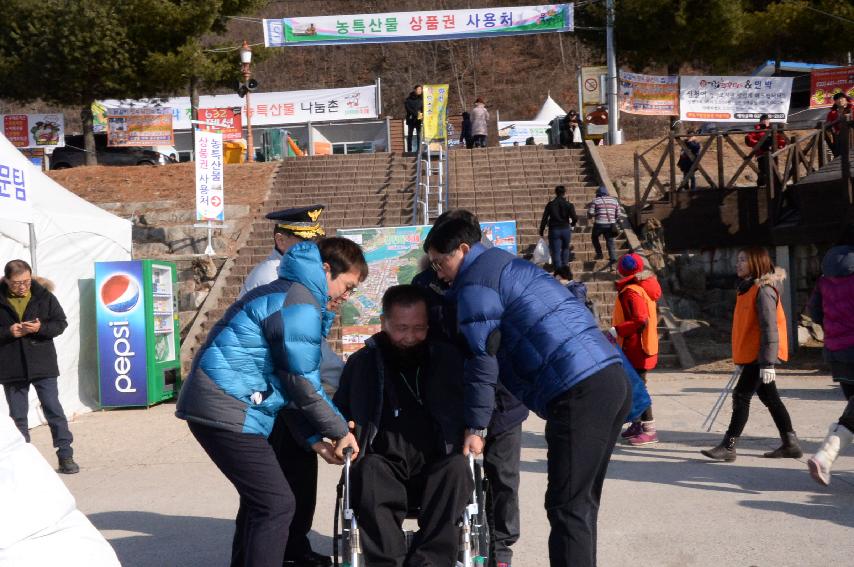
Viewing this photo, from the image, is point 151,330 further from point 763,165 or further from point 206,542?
point 763,165

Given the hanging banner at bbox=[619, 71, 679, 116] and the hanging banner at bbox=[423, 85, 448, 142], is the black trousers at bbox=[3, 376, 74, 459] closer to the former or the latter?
the hanging banner at bbox=[423, 85, 448, 142]

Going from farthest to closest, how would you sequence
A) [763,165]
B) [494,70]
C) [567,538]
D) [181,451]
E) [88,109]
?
[494,70]
[88,109]
[763,165]
[181,451]
[567,538]

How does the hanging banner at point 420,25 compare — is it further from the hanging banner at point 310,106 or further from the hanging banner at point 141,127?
the hanging banner at point 310,106

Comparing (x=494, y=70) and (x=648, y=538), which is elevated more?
(x=494, y=70)

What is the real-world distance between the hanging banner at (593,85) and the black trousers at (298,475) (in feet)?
67.7

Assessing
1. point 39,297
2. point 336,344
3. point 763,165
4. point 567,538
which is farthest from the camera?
point 763,165

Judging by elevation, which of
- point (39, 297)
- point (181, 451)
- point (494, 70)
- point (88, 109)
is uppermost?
point (494, 70)

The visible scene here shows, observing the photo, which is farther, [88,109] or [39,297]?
[88,109]

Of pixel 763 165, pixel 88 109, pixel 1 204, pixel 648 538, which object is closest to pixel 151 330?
pixel 1 204

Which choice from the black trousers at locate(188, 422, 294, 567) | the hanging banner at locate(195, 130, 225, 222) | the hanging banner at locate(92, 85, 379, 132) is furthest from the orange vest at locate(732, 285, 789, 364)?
the hanging banner at locate(92, 85, 379, 132)

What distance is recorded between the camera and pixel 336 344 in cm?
1373

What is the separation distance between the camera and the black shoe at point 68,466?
7363 mm

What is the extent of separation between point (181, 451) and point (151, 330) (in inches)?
133

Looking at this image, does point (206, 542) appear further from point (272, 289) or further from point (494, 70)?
point (494, 70)
